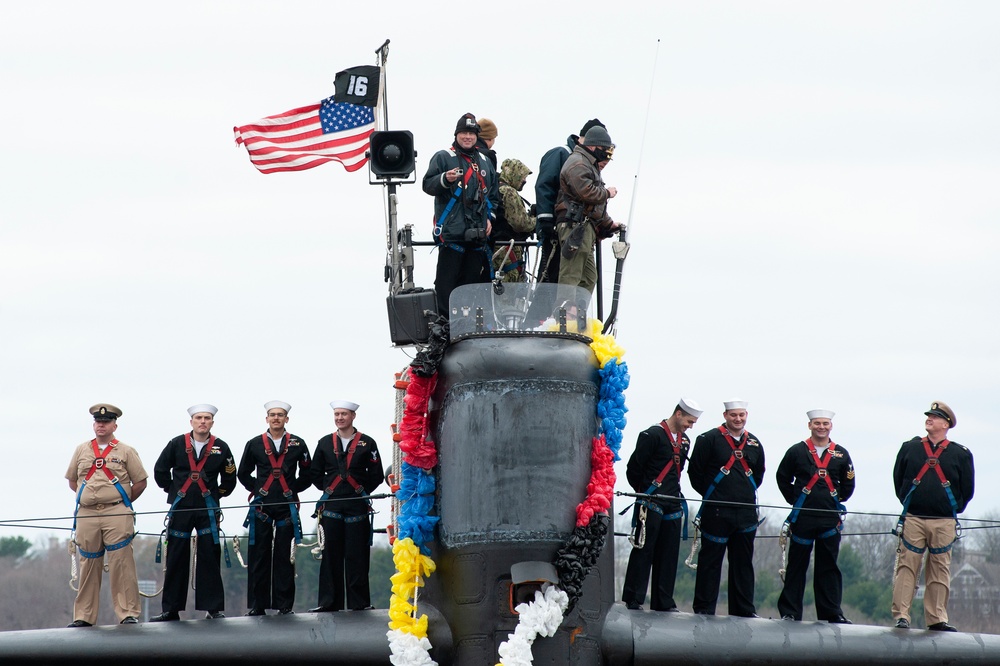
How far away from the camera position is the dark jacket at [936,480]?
15.2m

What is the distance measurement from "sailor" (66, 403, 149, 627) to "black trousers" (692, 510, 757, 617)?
5.60 m

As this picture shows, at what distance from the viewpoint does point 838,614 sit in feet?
49.1

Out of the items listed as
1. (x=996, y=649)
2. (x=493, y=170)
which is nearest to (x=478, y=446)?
(x=493, y=170)

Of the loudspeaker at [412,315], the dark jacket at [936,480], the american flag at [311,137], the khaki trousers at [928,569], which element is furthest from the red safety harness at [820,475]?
the american flag at [311,137]

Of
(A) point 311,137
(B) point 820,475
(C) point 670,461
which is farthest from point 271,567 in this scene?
(B) point 820,475

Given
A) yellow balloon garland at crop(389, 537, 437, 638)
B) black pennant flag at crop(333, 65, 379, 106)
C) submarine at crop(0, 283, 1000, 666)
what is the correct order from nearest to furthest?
submarine at crop(0, 283, 1000, 666) → yellow balloon garland at crop(389, 537, 437, 638) → black pennant flag at crop(333, 65, 379, 106)

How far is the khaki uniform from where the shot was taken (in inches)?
589

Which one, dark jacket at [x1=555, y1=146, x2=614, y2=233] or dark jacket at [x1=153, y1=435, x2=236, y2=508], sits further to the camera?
dark jacket at [x1=153, y1=435, x2=236, y2=508]

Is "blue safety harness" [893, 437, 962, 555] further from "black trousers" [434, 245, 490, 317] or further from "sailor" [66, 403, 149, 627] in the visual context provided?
"sailor" [66, 403, 149, 627]

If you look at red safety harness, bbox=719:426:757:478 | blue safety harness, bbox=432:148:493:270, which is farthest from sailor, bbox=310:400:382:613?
red safety harness, bbox=719:426:757:478

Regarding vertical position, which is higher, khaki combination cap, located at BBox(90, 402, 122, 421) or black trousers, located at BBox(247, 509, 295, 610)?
khaki combination cap, located at BBox(90, 402, 122, 421)

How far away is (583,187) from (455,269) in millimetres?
1758

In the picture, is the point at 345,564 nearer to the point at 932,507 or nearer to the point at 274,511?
the point at 274,511

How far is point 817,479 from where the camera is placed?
15039 millimetres
